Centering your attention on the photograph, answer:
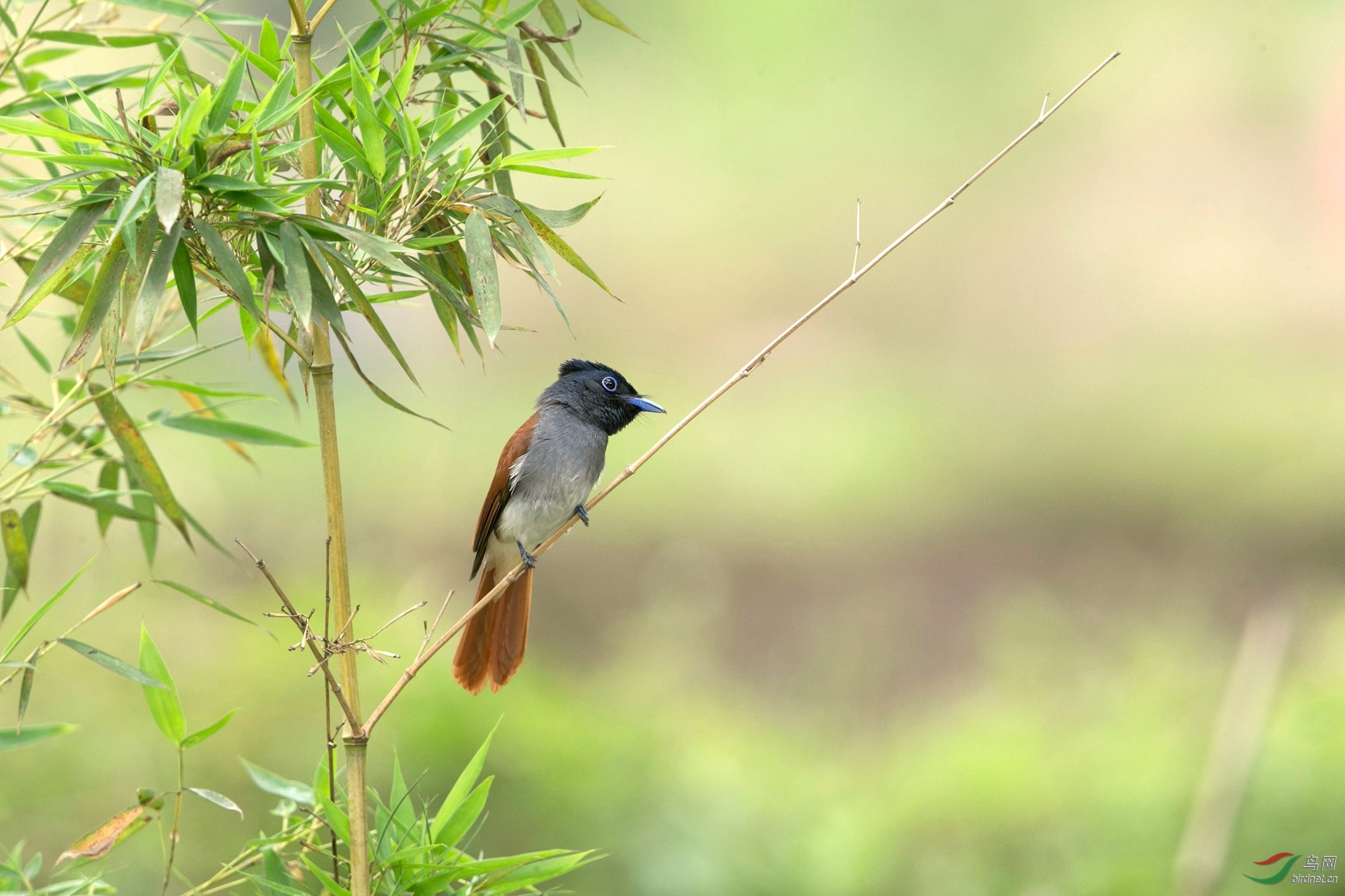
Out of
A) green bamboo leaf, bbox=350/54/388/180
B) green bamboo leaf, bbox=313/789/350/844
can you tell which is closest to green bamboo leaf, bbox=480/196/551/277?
green bamboo leaf, bbox=350/54/388/180

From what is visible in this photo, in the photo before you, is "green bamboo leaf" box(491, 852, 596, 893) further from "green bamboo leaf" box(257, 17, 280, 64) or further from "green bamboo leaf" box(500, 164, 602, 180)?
"green bamboo leaf" box(257, 17, 280, 64)

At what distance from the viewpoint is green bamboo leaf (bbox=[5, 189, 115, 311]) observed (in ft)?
2.98

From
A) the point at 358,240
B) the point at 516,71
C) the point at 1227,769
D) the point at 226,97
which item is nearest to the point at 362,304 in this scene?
the point at 358,240

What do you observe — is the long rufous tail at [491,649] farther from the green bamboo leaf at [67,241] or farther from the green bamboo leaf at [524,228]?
the green bamboo leaf at [67,241]

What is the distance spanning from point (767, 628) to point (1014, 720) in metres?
1.01

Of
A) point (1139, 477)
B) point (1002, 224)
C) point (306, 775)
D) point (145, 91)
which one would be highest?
point (1002, 224)

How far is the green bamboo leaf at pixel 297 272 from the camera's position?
3.02 ft

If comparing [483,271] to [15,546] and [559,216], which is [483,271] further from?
[15,546]

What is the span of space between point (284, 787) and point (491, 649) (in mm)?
492

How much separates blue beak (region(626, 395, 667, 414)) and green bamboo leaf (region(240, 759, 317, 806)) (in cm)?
84

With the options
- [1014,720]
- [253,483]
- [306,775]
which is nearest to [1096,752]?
[1014,720]

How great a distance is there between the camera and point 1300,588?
367cm

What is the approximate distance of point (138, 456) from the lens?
1.29 meters

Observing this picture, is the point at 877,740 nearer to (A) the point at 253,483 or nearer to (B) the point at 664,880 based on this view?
(B) the point at 664,880
